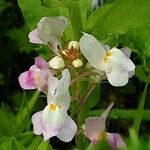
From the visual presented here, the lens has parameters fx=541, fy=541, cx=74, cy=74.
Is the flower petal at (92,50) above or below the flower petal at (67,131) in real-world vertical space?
above

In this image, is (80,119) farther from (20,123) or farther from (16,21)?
(16,21)

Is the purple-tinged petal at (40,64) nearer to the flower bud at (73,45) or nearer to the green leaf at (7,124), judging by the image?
the flower bud at (73,45)

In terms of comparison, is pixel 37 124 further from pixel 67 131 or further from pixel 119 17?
pixel 119 17

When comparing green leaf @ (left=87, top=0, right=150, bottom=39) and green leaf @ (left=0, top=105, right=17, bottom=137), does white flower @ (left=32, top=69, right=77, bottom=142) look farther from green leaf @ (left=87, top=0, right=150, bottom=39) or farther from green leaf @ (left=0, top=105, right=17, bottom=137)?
green leaf @ (left=0, top=105, right=17, bottom=137)

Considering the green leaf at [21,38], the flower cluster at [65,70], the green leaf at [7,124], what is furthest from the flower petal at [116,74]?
the green leaf at [21,38]

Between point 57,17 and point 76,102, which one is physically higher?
point 57,17

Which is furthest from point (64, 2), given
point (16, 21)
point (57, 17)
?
point (16, 21)
